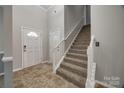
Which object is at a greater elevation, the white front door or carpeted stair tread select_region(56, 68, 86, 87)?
the white front door

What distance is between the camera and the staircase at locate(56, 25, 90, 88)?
284cm

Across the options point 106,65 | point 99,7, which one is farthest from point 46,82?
point 99,7

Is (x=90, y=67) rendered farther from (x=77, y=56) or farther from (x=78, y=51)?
(x=78, y=51)

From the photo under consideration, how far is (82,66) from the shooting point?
3.16 metres

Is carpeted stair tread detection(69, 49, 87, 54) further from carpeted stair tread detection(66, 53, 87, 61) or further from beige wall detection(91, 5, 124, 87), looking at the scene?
beige wall detection(91, 5, 124, 87)

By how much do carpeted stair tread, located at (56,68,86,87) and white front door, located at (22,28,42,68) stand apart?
1545 millimetres

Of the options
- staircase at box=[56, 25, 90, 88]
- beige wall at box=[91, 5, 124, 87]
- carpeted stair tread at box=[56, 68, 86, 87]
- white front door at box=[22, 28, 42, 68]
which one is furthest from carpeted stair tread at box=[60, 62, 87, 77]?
white front door at box=[22, 28, 42, 68]

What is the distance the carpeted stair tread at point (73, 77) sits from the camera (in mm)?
2648

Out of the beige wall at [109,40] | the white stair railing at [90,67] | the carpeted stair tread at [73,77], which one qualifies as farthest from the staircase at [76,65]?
the beige wall at [109,40]

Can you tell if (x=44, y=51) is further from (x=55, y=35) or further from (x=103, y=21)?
(x=103, y=21)

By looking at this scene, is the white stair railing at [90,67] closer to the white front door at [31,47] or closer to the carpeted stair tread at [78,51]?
the carpeted stair tread at [78,51]

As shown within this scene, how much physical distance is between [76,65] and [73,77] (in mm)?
537

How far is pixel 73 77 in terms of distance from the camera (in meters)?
2.91

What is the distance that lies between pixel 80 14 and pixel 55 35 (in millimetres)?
1766
